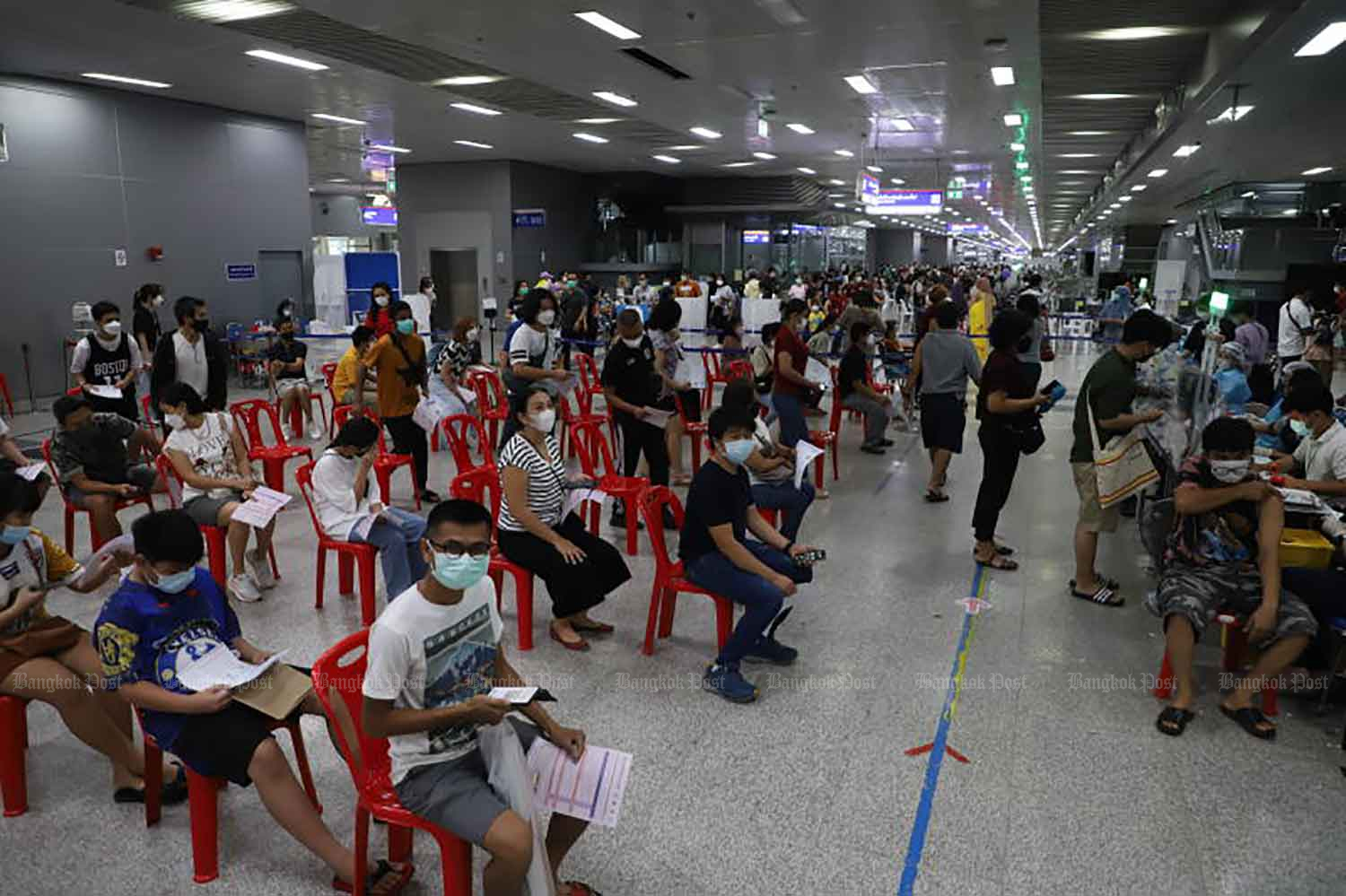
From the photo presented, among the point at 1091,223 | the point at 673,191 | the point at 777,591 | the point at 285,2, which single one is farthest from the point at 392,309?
the point at 1091,223

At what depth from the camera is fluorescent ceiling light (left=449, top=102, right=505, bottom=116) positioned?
13414mm

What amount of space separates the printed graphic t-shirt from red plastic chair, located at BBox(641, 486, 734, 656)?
1.65 meters

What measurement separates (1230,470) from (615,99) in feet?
35.5

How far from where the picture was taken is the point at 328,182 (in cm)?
2822

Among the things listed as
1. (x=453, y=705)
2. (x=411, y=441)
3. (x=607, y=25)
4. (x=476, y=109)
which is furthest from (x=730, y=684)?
(x=476, y=109)

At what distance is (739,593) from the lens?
13.5ft

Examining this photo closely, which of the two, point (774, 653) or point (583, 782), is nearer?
point (583, 782)

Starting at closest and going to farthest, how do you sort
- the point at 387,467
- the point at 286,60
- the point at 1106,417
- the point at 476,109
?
the point at 1106,417
the point at 387,467
the point at 286,60
the point at 476,109

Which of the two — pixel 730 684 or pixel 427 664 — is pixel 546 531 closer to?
pixel 730 684

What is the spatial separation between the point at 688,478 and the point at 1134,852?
211 inches

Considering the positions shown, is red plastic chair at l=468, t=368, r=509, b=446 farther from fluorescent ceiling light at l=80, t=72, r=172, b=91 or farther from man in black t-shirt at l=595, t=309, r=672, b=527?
fluorescent ceiling light at l=80, t=72, r=172, b=91

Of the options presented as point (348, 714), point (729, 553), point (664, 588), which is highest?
point (729, 553)

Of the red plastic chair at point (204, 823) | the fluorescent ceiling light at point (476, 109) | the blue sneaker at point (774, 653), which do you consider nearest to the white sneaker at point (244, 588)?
the red plastic chair at point (204, 823)

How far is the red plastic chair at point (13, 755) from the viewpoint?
3.15 m
